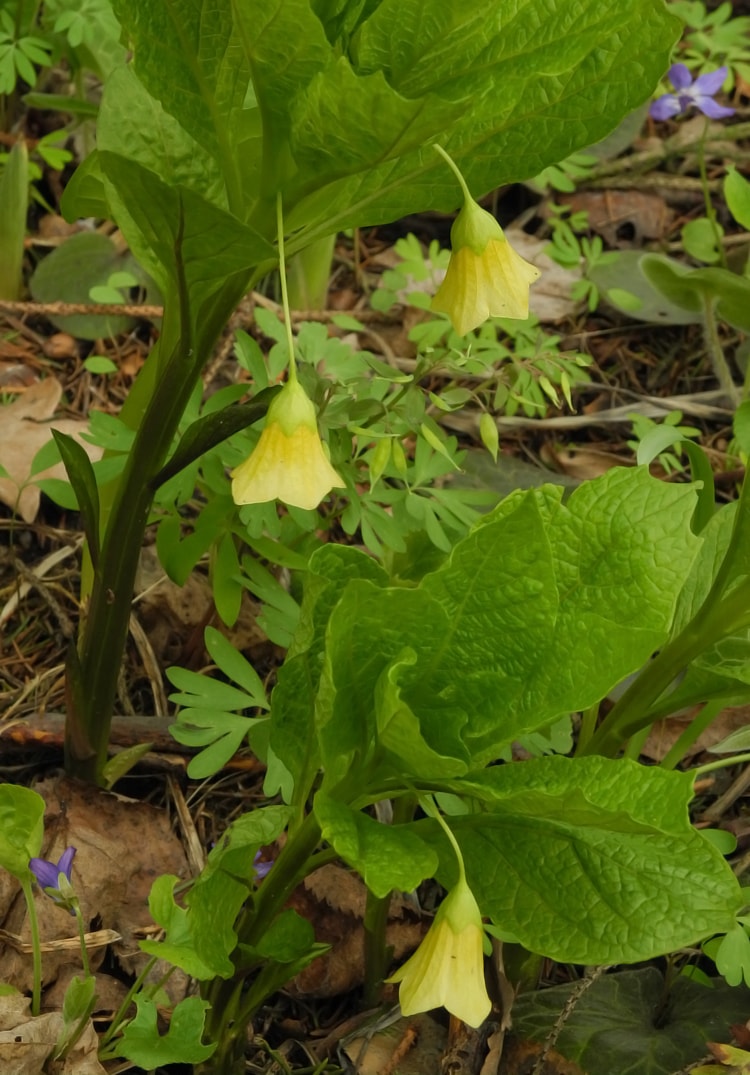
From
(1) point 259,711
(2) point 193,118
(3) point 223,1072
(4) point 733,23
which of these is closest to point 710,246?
(4) point 733,23

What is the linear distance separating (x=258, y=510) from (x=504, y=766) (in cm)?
60

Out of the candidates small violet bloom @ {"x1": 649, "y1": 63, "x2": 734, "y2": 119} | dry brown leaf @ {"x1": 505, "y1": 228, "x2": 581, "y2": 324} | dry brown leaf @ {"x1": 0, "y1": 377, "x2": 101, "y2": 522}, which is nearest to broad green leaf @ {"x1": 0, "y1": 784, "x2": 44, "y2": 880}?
dry brown leaf @ {"x1": 0, "y1": 377, "x2": 101, "y2": 522}

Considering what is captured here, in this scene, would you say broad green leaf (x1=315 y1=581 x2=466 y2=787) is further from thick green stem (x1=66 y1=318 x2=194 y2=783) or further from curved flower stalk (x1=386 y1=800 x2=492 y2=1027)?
thick green stem (x1=66 y1=318 x2=194 y2=783)

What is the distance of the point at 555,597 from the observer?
1.10m

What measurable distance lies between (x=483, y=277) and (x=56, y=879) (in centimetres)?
86

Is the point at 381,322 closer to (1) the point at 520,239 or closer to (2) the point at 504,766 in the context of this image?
(1) the point at 520,239

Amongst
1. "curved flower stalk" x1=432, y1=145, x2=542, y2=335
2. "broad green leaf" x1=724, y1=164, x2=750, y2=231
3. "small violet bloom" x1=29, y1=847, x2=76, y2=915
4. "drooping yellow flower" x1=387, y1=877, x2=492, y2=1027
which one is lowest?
"small violet bloom" x1=29, y1=847, x2=76, y2=915

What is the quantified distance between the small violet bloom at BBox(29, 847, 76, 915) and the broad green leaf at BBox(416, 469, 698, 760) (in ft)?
1.54

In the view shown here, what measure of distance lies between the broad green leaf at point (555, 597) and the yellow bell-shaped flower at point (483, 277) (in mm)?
195

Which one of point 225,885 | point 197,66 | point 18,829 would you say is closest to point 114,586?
point 18,829

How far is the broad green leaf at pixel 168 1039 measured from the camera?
121 centimetres

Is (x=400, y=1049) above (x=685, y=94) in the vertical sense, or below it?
below

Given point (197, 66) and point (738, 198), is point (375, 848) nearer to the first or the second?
point (197, 66)

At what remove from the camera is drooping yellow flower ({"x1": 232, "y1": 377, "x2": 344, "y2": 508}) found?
1.13 metres
